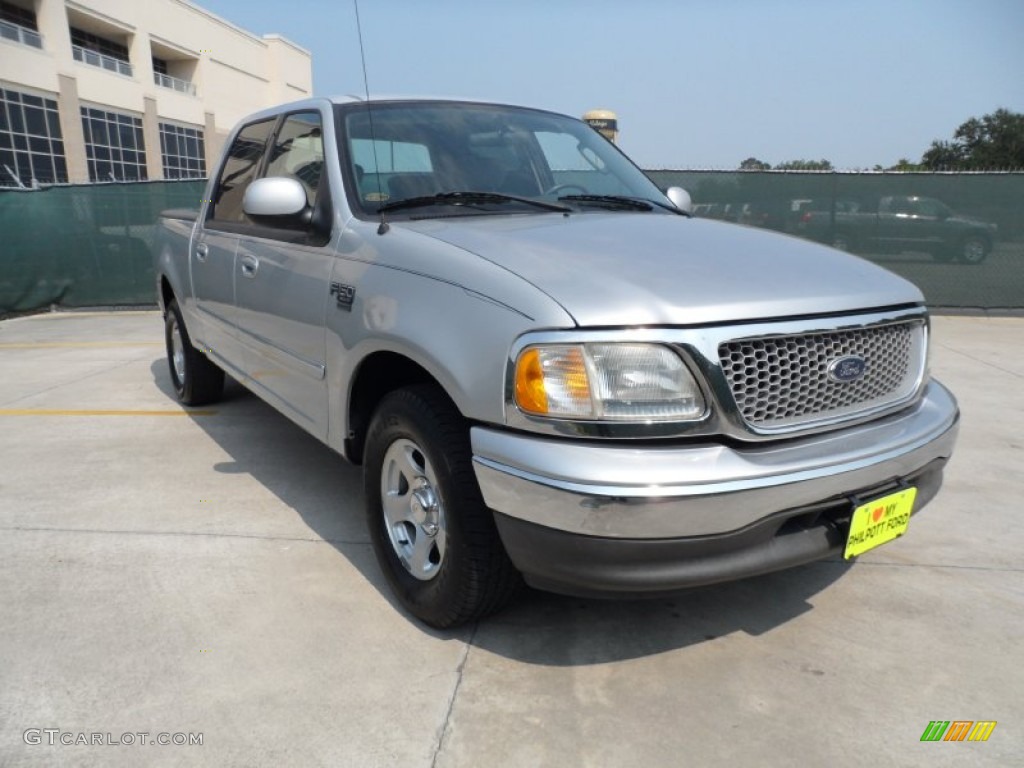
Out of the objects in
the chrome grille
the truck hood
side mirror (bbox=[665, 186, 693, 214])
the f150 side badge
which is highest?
side mirror (bbox=[665, 186, 693, 214])

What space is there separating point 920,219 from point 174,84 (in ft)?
155

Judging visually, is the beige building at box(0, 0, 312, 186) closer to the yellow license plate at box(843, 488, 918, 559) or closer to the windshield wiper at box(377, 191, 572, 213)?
the windshield wiper at box(377, 191, 572, 213)

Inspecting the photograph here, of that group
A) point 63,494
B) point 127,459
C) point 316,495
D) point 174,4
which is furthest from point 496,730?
point 174,4

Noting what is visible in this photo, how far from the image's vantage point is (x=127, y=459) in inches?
182

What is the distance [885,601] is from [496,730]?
163cm

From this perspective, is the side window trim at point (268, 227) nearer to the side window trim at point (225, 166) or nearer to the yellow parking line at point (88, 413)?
the side window trim at point (225, 166)

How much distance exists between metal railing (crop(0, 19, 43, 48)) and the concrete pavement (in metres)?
37.0

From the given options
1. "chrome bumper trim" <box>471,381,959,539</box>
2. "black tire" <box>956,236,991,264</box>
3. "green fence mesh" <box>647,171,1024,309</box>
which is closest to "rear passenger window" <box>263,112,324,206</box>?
"chrome bumper trim" <box>471,381,959,539</box>

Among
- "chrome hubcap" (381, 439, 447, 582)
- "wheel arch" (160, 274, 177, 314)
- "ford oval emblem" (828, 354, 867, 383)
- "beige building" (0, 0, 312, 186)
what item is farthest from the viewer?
"beige building" (0, 0, 312, 186)

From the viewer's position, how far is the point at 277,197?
3.07 metres

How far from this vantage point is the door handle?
3746mm

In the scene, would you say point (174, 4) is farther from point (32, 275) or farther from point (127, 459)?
point (127, 459)

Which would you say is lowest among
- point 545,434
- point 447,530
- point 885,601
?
point 885,601

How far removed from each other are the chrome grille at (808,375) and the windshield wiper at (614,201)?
130 centimetres
